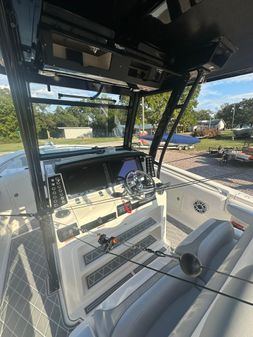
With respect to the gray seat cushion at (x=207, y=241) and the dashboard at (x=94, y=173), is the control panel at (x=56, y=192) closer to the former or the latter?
the dashboard at (x=94, y=173)

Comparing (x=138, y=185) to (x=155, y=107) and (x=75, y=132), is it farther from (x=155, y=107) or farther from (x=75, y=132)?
(x=155, y=107)

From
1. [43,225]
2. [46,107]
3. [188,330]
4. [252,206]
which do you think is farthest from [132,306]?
[46,107]

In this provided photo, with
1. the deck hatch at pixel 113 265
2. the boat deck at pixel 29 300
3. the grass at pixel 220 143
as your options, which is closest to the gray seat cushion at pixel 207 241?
the deck hatch at pixel 113 265

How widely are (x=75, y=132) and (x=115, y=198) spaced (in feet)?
3.32

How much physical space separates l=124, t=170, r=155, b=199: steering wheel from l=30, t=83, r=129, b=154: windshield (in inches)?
31.6

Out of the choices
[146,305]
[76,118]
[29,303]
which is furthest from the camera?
[76,118]

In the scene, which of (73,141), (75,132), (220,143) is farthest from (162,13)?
(220,143)

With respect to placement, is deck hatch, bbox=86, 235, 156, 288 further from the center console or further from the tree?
the tree

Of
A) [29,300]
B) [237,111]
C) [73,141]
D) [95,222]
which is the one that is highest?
[237,111]

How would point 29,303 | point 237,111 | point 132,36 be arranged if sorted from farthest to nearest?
1. point 237,111
2. point 29,303
3. point 132,36

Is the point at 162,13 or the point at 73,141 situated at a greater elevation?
the point at 162,13

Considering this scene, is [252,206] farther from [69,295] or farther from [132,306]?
[69,295]

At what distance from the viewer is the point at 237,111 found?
24.2 meters

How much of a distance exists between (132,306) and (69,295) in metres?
0.84
